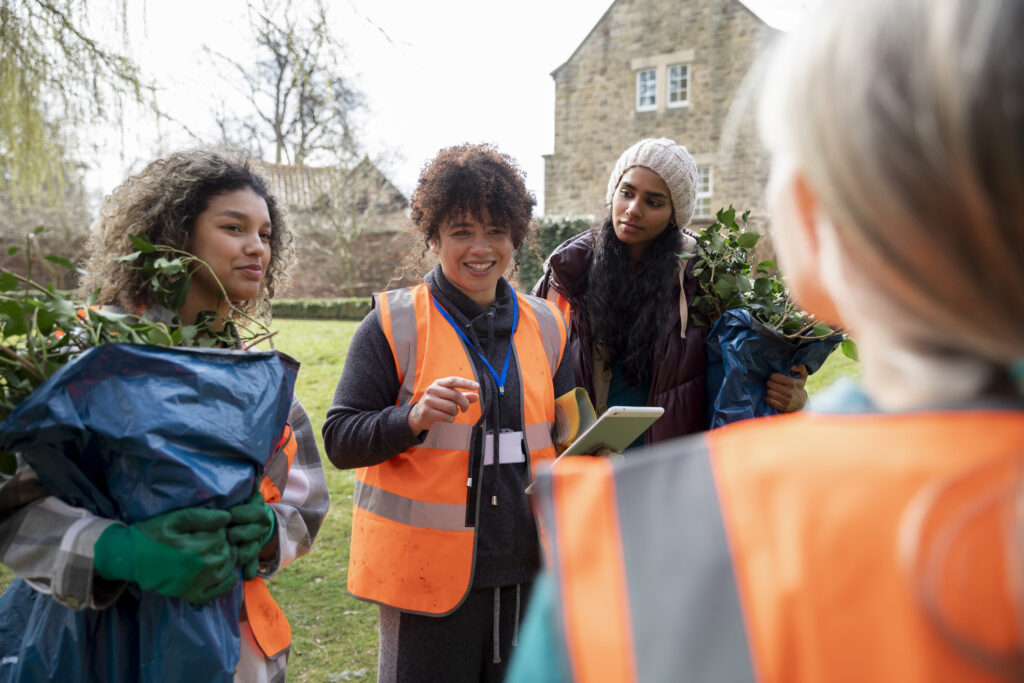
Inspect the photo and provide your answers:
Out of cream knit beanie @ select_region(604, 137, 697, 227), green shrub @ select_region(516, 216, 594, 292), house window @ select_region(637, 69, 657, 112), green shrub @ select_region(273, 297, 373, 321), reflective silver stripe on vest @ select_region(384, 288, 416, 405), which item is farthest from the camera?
house window @ select_region(637, 69, 657, 112)

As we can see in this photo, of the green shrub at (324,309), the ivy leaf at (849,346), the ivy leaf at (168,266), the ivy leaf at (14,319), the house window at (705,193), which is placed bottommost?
the green shrub at (324,309)

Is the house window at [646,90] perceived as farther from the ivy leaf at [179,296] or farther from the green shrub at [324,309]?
the ivy leaf at [179,296]

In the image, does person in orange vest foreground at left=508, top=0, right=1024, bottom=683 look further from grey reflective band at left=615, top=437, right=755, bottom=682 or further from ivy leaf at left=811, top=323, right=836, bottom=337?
ivy leaf at left=811, top=323, right=836, bottom=337

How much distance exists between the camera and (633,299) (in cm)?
294

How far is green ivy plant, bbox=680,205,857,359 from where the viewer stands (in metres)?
2.73

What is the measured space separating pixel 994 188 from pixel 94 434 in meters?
1.63

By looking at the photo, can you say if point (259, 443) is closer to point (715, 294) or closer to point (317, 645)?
point (715, 294)

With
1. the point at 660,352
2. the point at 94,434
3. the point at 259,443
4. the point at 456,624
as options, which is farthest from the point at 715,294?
the point at 94,434

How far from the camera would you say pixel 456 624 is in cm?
220

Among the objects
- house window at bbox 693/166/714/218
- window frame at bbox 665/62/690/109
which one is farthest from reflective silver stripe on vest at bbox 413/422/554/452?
window frame at bbox 665/62/690/109

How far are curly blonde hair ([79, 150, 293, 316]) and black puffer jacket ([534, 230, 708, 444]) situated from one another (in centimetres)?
133

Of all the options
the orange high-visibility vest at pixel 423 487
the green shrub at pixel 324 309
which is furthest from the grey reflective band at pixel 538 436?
the green shrub at pixel 324 309

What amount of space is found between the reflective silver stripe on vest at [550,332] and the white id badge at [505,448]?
13.5 inches

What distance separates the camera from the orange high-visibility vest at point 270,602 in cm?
187
